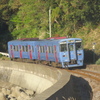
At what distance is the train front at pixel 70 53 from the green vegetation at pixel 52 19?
5923mm

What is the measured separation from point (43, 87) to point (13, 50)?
616 inches

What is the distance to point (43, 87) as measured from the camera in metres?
19.6

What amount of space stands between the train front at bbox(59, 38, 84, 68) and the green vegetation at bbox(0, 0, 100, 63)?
19.4 ft

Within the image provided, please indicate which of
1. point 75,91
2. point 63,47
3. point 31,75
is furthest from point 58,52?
point 75,91

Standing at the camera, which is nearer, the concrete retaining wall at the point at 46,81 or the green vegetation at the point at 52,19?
the concrete retaining wall at the point at 46,81

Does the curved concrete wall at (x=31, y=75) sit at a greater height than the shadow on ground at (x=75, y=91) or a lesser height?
lesser

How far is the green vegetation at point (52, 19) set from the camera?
120 ft

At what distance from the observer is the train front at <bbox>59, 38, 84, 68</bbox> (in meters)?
25.3

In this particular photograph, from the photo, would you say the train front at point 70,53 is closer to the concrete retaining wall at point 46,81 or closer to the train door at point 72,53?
the train door at point 72,53

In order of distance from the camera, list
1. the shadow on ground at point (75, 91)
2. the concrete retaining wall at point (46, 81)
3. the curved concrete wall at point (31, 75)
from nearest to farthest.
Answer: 1. the shadow on ground at point (75, 91)
2. the concrete retaining wall at point (46, 81)
3. the curved concrete wall at point (31, 75)

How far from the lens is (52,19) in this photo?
43125 mm

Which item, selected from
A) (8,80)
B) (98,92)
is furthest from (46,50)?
(98,92)

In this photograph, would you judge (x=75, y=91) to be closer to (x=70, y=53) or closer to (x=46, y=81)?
(x=46, y=81)

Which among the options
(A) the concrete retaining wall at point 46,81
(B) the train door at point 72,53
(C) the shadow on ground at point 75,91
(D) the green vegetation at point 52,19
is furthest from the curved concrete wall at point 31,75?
(D) the green vegetation at point 52,19
